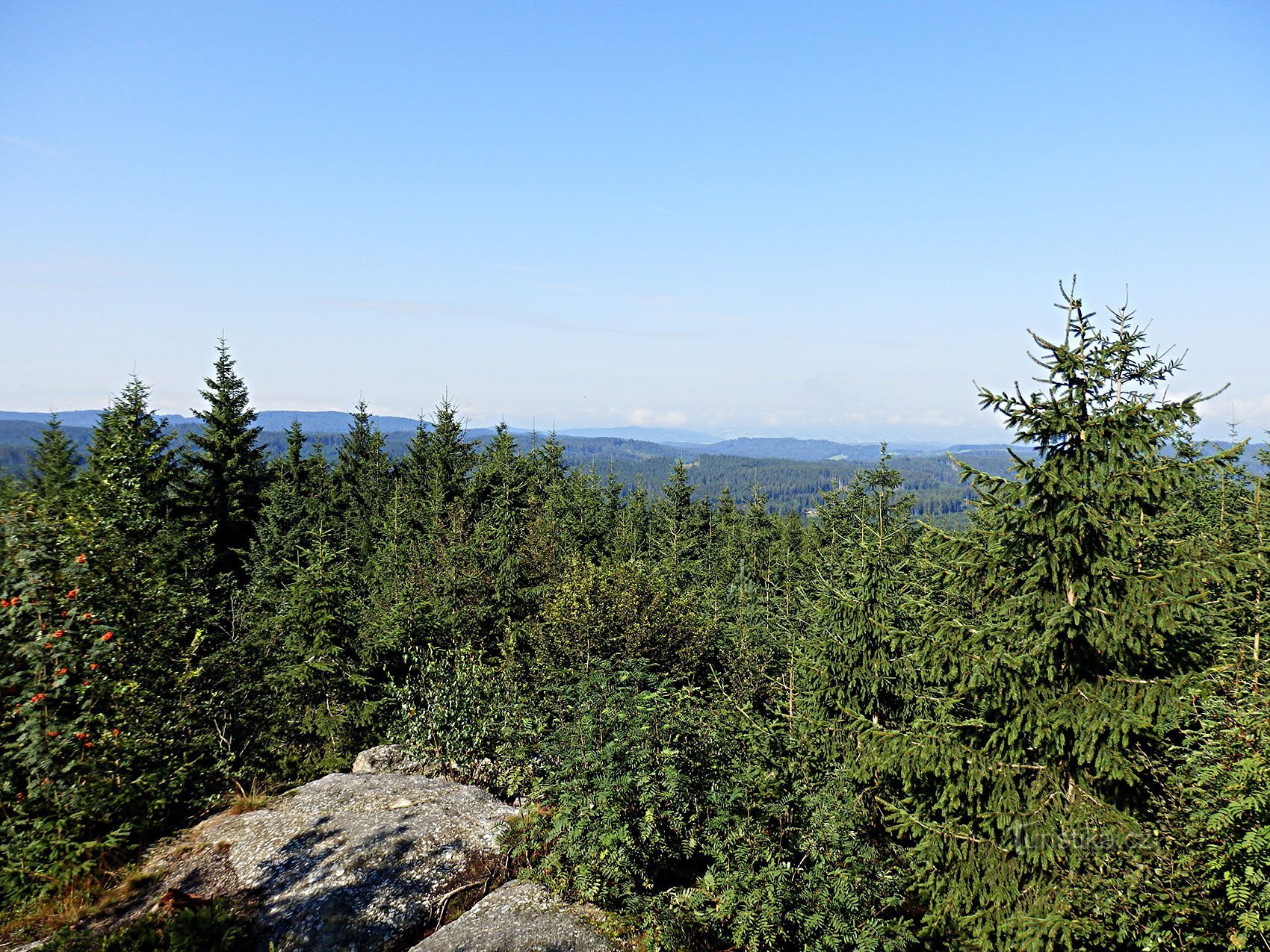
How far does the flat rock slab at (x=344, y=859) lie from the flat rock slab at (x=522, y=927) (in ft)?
2.00

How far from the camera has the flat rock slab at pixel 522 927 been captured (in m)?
6.71

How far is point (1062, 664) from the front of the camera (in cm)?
809

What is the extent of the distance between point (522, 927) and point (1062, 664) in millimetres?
7229

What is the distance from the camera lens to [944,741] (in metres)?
8.46

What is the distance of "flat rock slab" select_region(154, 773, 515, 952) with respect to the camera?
23.0 feet

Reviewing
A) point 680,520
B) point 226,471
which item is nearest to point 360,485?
point 226,471

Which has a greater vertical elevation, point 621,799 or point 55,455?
point 55,455

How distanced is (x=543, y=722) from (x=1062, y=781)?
7320 millimetres

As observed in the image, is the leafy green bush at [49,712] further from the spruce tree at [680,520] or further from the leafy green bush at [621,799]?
the spruce tree at [680,520]

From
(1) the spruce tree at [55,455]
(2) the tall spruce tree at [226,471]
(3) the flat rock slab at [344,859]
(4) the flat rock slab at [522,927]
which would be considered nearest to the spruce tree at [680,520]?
(2) the tall spruce tree at [226,471]

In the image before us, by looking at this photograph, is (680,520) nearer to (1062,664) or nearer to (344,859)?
(1062,664)

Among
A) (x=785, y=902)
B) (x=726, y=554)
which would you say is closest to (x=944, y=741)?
(x=785, y=902)

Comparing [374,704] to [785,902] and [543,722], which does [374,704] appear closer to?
[543,722]

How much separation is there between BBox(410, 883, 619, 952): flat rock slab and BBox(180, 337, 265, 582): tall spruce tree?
2682cm
